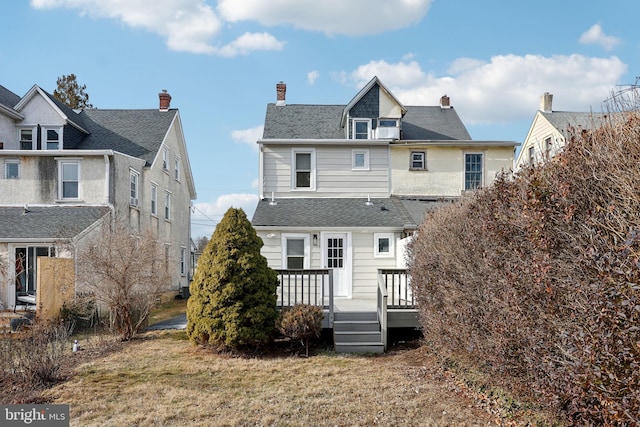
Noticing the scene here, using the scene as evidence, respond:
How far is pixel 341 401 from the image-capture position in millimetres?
6680

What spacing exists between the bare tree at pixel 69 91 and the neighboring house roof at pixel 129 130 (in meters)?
12.0

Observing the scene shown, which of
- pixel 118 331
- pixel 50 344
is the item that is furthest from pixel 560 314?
pixel 118 331

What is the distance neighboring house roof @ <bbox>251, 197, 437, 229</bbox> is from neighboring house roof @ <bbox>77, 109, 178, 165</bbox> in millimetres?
7832

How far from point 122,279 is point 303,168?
315 inches

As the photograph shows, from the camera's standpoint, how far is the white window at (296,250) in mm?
14633

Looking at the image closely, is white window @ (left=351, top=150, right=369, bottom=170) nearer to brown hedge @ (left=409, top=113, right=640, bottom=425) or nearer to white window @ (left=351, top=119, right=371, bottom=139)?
white window @ (left=351, top=119, right=371, bottom=139)

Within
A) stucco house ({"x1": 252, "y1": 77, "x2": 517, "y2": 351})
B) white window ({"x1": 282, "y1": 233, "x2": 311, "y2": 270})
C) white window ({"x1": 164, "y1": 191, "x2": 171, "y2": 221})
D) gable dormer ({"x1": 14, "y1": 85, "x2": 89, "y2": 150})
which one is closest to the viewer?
white window ({"x1": 282, "y1": 233, "x2": 311, "y2": 270})

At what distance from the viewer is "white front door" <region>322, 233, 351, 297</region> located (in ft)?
48.5

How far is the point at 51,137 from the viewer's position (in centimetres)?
1947

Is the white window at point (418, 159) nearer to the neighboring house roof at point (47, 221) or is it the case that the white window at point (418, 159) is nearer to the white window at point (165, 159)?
the neighboring house roof at point (47, 221)

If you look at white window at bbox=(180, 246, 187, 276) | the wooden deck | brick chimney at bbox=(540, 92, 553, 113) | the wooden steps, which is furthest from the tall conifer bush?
brick chimney at bbox=(540, 92, 553, 113)

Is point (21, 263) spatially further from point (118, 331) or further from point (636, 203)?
point (636, 203)

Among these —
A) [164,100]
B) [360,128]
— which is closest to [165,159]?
[164,100]

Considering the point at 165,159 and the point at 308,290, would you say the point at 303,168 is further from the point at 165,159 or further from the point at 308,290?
the point at 165,159
